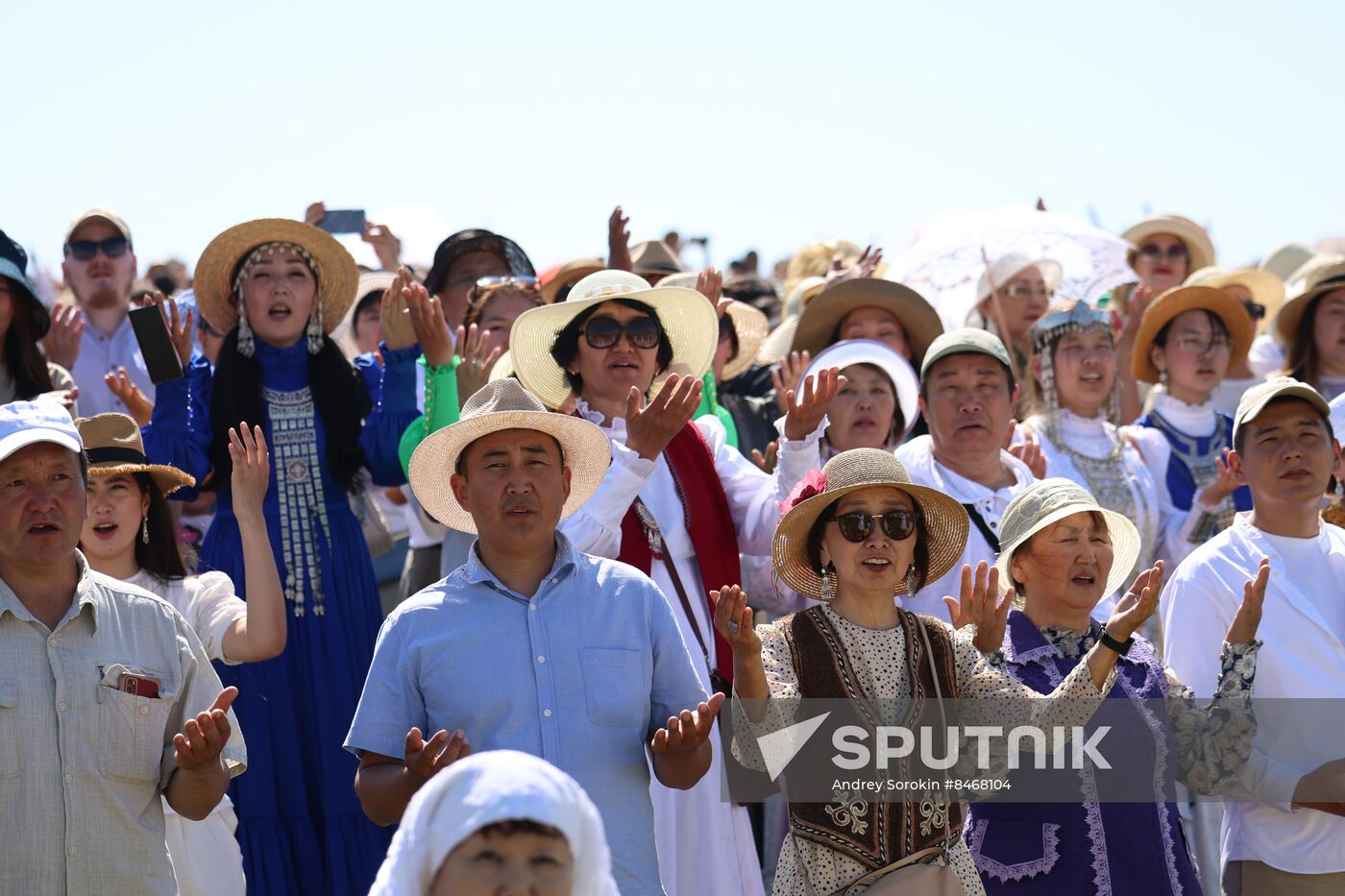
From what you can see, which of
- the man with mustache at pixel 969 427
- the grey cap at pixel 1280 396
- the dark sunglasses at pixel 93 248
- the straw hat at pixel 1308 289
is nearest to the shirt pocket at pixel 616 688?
the man with mustache at pixel 969 427

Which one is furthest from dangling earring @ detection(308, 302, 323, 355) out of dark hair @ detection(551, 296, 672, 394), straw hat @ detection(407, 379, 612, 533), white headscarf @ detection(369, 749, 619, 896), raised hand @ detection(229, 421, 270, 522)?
white headscarf @ detection(369, 749, 619, 896)

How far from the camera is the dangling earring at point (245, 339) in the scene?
653cm

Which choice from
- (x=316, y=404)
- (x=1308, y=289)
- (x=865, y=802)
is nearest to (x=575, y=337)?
(x=316, y=404)

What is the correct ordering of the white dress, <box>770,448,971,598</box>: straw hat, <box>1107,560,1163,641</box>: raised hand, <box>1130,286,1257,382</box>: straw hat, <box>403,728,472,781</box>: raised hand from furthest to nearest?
1. <box>1130,286,1257,382</box>: straw hat
2. the white dress
3. <box>770,448,971,598</box>: straw hat
4. <box>1107,560,1163,641</box>: raised hand
5. <box>403,728,472,781</box>: raised hand

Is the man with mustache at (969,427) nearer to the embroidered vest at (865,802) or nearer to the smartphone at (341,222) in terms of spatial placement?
the embroidered vest at (865,802)

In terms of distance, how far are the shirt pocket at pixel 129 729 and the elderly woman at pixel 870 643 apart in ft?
4.72

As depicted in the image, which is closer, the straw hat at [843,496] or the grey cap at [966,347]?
the straw hat at [843,496]

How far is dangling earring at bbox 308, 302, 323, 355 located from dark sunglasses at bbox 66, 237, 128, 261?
2.27 metres

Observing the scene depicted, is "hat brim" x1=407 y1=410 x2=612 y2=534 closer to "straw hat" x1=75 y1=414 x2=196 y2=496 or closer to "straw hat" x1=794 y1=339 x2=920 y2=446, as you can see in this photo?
"straw hat" x1=75 y1=414 x2=196 y2=496

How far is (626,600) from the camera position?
4465mm

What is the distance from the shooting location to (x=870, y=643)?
482 cm

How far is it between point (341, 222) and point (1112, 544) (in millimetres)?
4957

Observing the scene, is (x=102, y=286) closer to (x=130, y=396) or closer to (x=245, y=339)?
(x=130, y=396)

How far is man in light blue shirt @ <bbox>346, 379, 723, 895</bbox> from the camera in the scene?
4.20 metres
